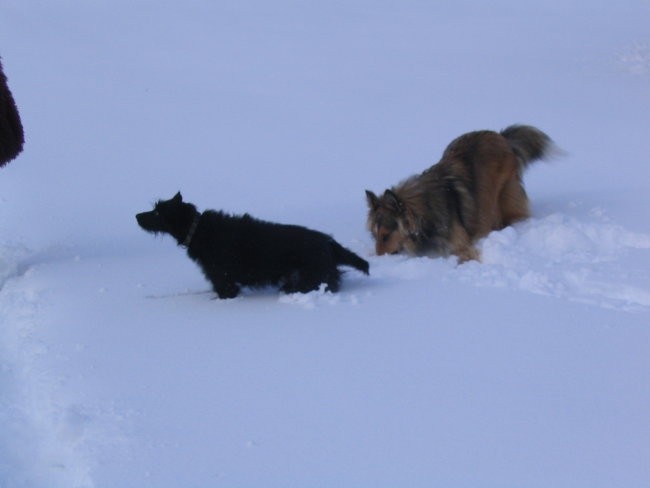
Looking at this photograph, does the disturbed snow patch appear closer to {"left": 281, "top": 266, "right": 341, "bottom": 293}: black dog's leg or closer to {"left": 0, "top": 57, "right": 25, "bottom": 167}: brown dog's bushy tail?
{"left": 281, "top": 266, "right": 341, "bottom": 293}: black dog's leg

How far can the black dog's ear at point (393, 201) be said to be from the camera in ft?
24.0

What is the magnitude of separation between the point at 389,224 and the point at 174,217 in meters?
1.96

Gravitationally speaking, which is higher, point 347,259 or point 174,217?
point 174,217

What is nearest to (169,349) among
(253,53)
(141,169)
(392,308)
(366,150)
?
(392,308)

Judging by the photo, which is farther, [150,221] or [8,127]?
[8,127]

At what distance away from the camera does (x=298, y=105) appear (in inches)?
528

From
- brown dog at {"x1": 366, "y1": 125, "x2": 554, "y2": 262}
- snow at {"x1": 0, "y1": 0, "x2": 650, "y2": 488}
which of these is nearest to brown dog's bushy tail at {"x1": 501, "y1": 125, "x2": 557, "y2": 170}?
brown dog at {"x1": 366, "y1": 125, "x2": 554, "y2": 262}

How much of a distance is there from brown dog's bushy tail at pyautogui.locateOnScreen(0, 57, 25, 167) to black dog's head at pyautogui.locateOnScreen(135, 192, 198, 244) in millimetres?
1727

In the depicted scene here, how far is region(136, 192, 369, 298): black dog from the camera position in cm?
617

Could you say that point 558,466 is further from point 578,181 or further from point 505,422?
point 578,181

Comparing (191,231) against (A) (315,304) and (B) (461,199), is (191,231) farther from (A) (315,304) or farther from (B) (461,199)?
(B) (461,199)

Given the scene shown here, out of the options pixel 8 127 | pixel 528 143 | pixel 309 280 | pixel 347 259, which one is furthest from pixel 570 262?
pixel 8 127

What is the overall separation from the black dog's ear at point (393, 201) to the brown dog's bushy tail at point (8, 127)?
3304 mm

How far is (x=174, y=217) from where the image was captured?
639 cm
